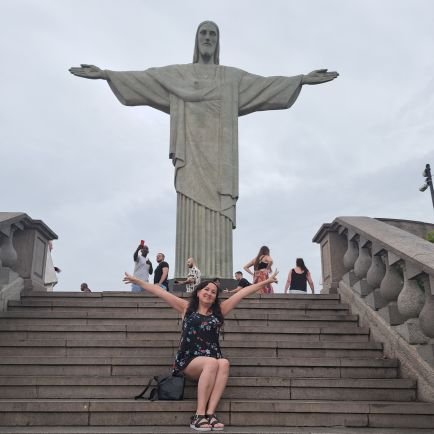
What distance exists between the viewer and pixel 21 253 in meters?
8.95

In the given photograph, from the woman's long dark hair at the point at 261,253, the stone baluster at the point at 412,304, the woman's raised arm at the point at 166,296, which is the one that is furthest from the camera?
the woman's long dark hair at the point at 261,253

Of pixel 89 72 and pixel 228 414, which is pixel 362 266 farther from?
pixel 89 72

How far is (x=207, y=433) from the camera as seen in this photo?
14.1 feet

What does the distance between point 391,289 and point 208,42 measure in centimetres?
825

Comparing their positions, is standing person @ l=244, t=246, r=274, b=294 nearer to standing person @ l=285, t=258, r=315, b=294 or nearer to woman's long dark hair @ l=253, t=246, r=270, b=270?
woman's long dark hair @ l=253, t=246, r=270, b=270

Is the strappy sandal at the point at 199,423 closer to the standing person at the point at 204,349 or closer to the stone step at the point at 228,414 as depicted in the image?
the standing person at the point at 204,349

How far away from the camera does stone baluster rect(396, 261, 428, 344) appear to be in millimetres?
5688

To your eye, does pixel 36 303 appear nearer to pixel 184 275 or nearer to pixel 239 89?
pixel 184 275

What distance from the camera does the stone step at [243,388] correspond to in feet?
17.6

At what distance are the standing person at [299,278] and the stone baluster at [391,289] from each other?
2851mm

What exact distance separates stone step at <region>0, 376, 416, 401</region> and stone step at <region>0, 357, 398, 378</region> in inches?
9.3

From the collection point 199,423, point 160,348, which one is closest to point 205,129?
point 160,348

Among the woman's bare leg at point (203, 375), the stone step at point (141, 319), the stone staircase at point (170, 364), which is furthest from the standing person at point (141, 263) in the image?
the woman's bare leg at point (203, 375)

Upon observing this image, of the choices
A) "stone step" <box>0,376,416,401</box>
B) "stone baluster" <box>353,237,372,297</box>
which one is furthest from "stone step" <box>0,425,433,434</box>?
"stone baluster" <box>353,237,372,297</box>
